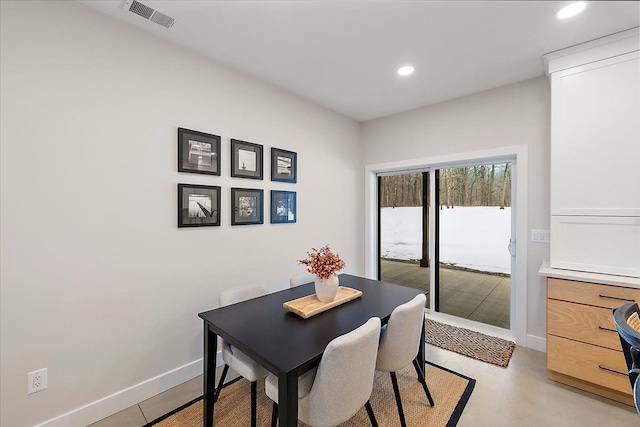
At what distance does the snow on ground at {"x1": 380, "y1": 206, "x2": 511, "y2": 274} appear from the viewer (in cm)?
293

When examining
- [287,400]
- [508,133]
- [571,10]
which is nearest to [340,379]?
[287,400]

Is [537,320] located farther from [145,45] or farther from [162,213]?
[145,45]

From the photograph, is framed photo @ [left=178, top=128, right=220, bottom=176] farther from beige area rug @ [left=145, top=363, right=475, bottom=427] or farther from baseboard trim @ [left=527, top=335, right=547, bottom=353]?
baseboard trim @ [left=527, top=335, right=547, bottom=353]

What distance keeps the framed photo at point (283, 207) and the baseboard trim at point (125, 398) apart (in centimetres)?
139

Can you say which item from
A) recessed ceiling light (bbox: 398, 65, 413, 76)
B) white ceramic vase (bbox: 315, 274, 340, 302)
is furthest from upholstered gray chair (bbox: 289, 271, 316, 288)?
recessed ceiling light (bbox: 398, 65, 413, 76)

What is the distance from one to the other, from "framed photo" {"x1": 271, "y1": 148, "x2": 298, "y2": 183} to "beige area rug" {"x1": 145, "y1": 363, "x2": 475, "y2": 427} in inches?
71.2

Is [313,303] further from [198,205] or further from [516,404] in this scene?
[516,404]

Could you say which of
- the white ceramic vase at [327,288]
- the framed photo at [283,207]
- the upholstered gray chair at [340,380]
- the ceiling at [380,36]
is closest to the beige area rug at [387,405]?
the upholstered gray chair at [340,380]

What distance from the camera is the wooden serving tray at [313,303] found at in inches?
63.8

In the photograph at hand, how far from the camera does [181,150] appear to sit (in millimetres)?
2021

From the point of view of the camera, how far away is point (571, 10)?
1.40 metres

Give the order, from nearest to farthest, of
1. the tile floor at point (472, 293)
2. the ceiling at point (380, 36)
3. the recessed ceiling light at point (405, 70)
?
the ceiling at point (380, 36) → the recessed ceiling light at point (405, 70) → the tile floor at point (472, 293)

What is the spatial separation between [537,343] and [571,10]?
2.63 metres

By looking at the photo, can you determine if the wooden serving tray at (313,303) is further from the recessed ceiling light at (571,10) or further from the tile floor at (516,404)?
the recessed ceiling light at (571,10)
